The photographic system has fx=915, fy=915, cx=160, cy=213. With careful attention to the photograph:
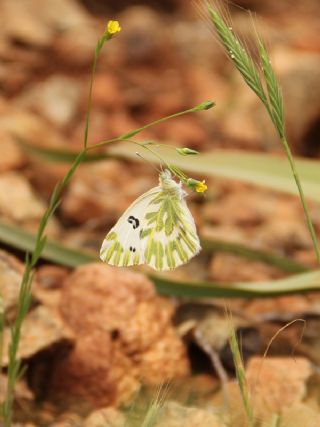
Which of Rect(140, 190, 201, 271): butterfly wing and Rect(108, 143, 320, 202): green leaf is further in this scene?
Rect(108, 143, 320, 202): green leaf

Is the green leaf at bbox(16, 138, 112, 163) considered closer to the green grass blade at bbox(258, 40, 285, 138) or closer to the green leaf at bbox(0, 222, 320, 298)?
the green leaf at bbox(0, 222, 320, 298)

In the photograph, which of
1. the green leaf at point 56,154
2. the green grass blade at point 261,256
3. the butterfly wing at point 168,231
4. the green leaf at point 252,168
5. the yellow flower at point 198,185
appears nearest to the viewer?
the yellow flower at point 198,185

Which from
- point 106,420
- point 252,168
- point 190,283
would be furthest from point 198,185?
point 252,168

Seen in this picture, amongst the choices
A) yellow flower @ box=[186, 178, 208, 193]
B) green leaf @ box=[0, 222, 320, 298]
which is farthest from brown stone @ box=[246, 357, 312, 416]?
yellow flower @ box=[186, 178, 208, 193]

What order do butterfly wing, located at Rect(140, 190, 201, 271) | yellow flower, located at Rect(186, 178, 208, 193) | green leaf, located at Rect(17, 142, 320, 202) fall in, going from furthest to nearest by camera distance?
green leaf, located at Rect(17, 142, 320, 202) < butterfly wing, located at Rect(140, 190, 201, 271) < yellow flower, located at Rect(186, 178, 208, 193)

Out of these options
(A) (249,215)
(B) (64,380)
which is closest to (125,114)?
(A) (249,215)

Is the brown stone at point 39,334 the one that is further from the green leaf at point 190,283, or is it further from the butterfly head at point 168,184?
the butterfly head at point 168,184

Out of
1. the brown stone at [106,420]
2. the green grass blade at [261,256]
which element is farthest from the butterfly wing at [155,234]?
the green grass blade at [261,256]
